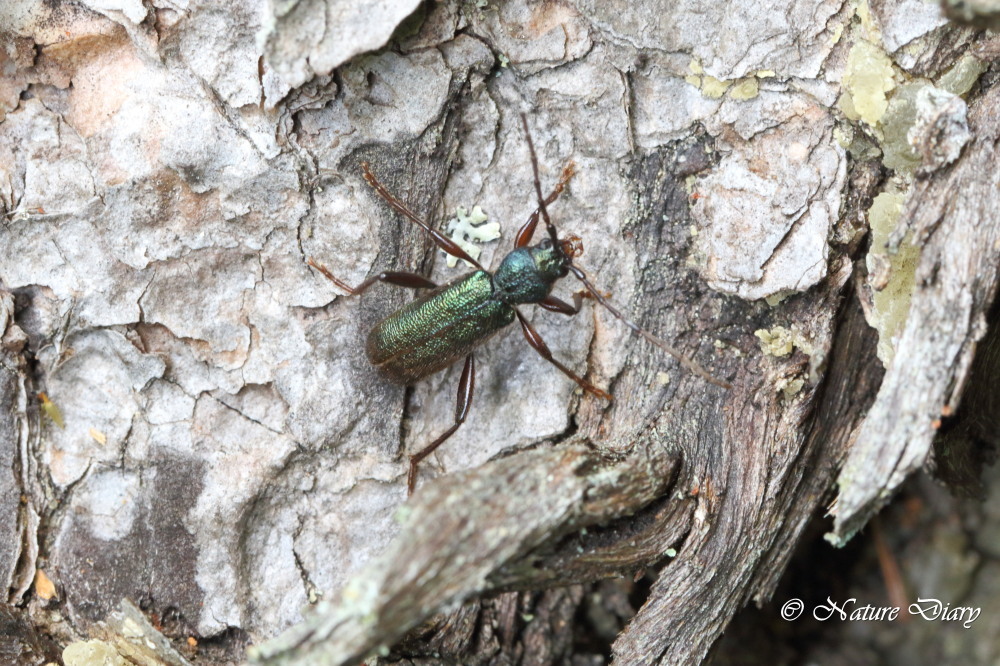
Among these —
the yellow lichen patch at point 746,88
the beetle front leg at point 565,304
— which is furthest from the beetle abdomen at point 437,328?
the yellow lichen patch at point 746,88

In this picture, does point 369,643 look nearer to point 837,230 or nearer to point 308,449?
point 308,449

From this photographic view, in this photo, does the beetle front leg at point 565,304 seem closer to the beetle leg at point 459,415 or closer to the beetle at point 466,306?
the beetle at point 466,306

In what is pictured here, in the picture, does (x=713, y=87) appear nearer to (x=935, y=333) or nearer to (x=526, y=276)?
(x=526, y=276)

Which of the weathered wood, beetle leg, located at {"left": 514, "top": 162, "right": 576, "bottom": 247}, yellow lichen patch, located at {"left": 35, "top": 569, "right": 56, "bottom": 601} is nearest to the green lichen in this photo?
yellow lichen patch, located at {"left": 35, "top": 569, "right": 56, "bottom": 601}

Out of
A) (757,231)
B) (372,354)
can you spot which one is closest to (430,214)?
(372,354)

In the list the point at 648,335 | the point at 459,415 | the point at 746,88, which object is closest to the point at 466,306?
the point at 459,415

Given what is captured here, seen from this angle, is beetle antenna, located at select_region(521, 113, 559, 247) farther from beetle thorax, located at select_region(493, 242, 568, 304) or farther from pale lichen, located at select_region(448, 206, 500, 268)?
pale lichen, located at select_region(448, 206, 500, 268)

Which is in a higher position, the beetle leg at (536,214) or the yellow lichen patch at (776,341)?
the beetle leg at (536,214)
